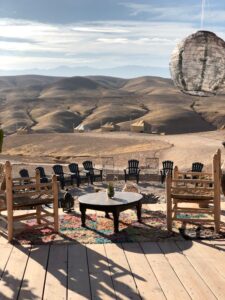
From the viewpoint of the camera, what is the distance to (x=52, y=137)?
49125 mm

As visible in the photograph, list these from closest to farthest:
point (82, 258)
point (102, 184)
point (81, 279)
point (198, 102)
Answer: point (81, 279) → point (82, 258) → point (102, 184) → point (198, 102)

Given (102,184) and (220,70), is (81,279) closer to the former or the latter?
(220,70)

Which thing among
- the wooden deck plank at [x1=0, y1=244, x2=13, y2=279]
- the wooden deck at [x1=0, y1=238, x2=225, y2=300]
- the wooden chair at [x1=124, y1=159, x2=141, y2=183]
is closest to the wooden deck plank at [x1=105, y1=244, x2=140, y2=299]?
the wooden deck at [x1=0, y1=238, x2=225, y2=300]

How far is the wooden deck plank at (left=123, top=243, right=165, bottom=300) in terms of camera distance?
6.10 metres

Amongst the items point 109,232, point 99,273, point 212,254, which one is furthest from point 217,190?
point 99,273


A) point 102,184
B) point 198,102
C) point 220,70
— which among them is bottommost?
point 102,184

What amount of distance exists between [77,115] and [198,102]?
1167 inches

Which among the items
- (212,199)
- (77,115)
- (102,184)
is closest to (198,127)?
(77,115)

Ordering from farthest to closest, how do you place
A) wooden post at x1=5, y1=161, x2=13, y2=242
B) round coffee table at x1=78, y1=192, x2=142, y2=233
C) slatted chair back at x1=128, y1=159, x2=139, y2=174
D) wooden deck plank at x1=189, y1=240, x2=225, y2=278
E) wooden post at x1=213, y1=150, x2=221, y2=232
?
slatted chair back at x1=128, y1=159, x2=139, y2=174 → round coffee table at x1=78, y1=192, x2=142, y2=233 → wooden post at x1=213, y1=150, x2=221, y2=232 → wooden post at x1=5, y1=161, x2=13, y2=242 → wooden deck plank at x1=189, y1=240, x2=225, y2=278

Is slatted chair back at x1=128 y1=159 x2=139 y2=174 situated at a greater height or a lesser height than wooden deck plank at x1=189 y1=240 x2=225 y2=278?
greater

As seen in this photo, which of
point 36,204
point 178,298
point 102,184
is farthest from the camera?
point 102,184

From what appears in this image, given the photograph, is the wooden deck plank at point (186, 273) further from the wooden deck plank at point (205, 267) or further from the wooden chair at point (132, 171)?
the wooden chair at point (132, 171)

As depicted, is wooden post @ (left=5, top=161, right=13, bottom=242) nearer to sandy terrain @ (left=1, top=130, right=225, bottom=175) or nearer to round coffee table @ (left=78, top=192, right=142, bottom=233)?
round coffee table @ (left=78, top=192, right=142, bottom=233)

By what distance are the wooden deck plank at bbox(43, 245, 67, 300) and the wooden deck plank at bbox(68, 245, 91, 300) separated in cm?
8
